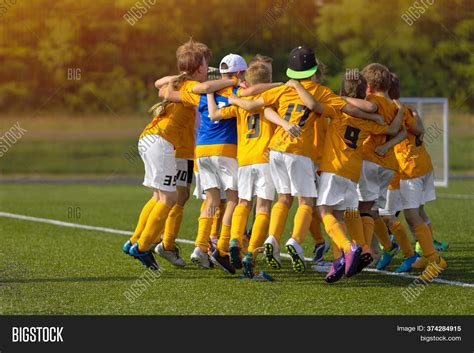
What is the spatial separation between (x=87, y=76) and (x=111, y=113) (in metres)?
3.43

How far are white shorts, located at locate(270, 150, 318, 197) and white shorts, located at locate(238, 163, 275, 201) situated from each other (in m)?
0.13

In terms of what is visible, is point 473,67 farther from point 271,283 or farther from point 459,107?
point 271,283

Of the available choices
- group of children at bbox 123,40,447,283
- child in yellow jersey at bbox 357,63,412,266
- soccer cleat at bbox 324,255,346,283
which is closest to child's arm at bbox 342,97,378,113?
group of children at bbox 123,40,447,283

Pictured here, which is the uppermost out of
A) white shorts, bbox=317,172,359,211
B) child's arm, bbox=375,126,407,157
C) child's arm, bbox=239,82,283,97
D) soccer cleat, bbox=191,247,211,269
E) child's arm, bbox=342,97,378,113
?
child's arm, bbox=239,82,283,97

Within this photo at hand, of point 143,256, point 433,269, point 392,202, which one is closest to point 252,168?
point 143,256

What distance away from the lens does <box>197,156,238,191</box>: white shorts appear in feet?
27.3

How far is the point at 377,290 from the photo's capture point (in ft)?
24.5

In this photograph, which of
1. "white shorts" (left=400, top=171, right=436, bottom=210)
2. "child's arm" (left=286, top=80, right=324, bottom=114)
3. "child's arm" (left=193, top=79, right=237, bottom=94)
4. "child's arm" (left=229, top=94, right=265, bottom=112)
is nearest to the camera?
"child's arm" (left=286, top=80, right=324, bottom=114)

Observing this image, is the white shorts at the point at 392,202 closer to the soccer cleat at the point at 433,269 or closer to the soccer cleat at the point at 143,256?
the soccer cleat at the point at 433,269

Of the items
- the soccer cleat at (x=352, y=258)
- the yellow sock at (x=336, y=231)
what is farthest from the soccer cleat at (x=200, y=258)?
the soccer cleat at (x=352, y=258)

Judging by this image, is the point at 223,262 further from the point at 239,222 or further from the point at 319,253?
the point at 319,253

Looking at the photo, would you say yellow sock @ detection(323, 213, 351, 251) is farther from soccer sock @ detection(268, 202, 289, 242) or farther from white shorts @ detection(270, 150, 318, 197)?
soccer sock @ detection(268, 202, 289, 242)

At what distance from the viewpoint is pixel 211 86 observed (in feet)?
26.5

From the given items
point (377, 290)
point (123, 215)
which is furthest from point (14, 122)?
point (377, 290)
